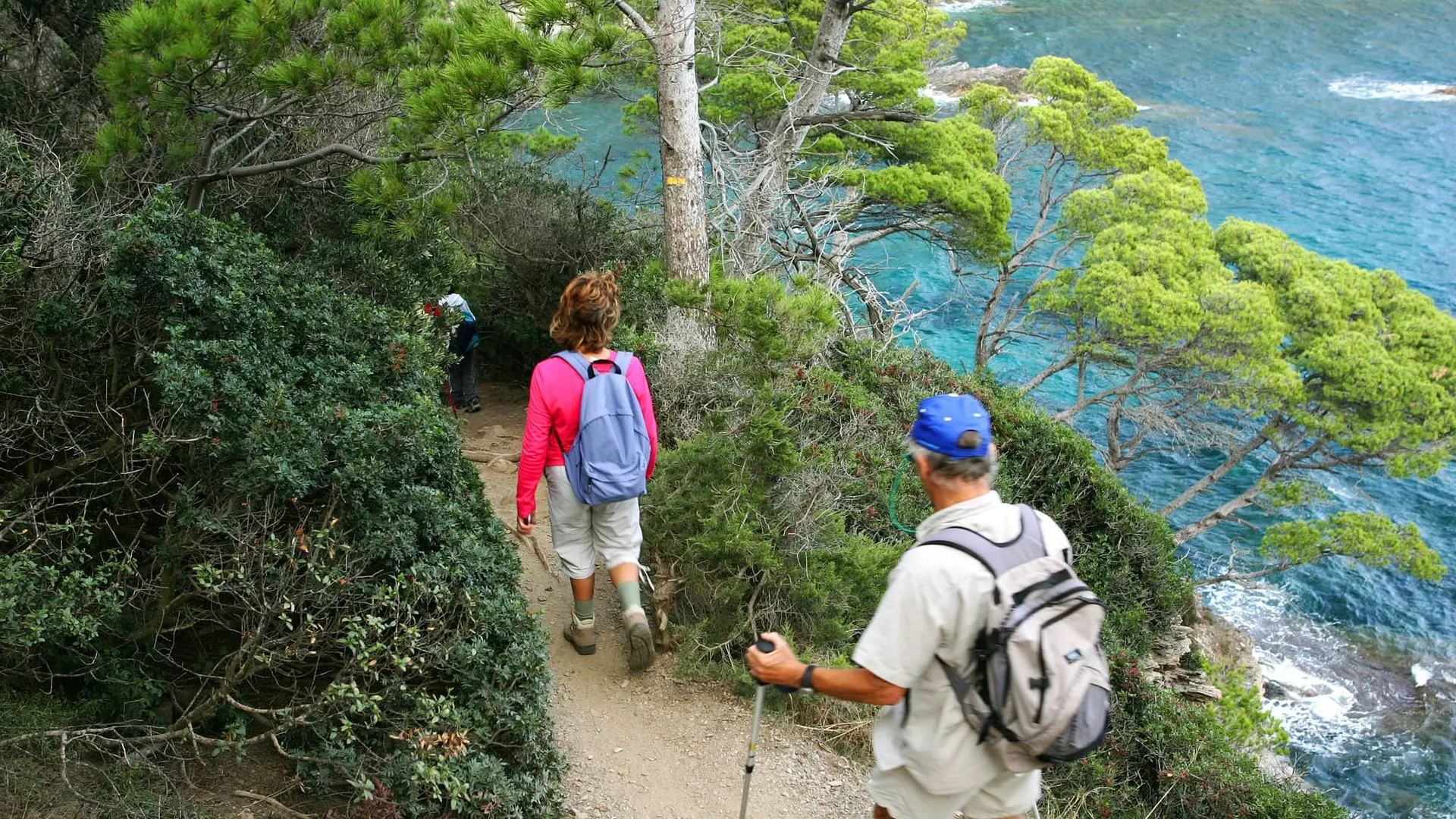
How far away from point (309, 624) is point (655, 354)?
3.95 meters

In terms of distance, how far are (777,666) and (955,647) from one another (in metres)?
0.53

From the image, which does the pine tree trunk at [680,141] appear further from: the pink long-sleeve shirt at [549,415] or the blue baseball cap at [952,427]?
the blue baseball cap at [952,427]

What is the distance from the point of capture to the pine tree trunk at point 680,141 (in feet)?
24.7

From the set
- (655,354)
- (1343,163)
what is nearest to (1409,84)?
(1343,163)

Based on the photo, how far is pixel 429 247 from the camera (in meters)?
7.17

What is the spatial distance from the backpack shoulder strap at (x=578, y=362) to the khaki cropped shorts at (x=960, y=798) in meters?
2.26

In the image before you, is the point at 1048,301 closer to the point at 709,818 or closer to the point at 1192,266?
the point at 1192,266

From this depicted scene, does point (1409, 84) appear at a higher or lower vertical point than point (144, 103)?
lower

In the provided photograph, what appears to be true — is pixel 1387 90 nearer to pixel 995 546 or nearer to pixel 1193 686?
pixel 1193 686

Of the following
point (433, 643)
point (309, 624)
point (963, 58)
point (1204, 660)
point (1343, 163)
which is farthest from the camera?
point (963, 58)

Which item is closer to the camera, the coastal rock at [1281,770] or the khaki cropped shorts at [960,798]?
the khaki cropped shorts at [960,798]

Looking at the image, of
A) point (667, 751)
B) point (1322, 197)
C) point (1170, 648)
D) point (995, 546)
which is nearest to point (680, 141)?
point (667, 751)

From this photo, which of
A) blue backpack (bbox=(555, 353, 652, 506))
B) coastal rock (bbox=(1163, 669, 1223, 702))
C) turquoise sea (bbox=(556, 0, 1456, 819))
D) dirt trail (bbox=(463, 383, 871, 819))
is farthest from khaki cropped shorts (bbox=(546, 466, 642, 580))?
coastal rock (bbox=(1163, 669, 1223, 702))

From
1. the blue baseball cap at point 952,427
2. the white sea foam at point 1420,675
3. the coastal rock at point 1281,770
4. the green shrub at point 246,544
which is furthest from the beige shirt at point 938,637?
the white sea foam at point 1420,675
